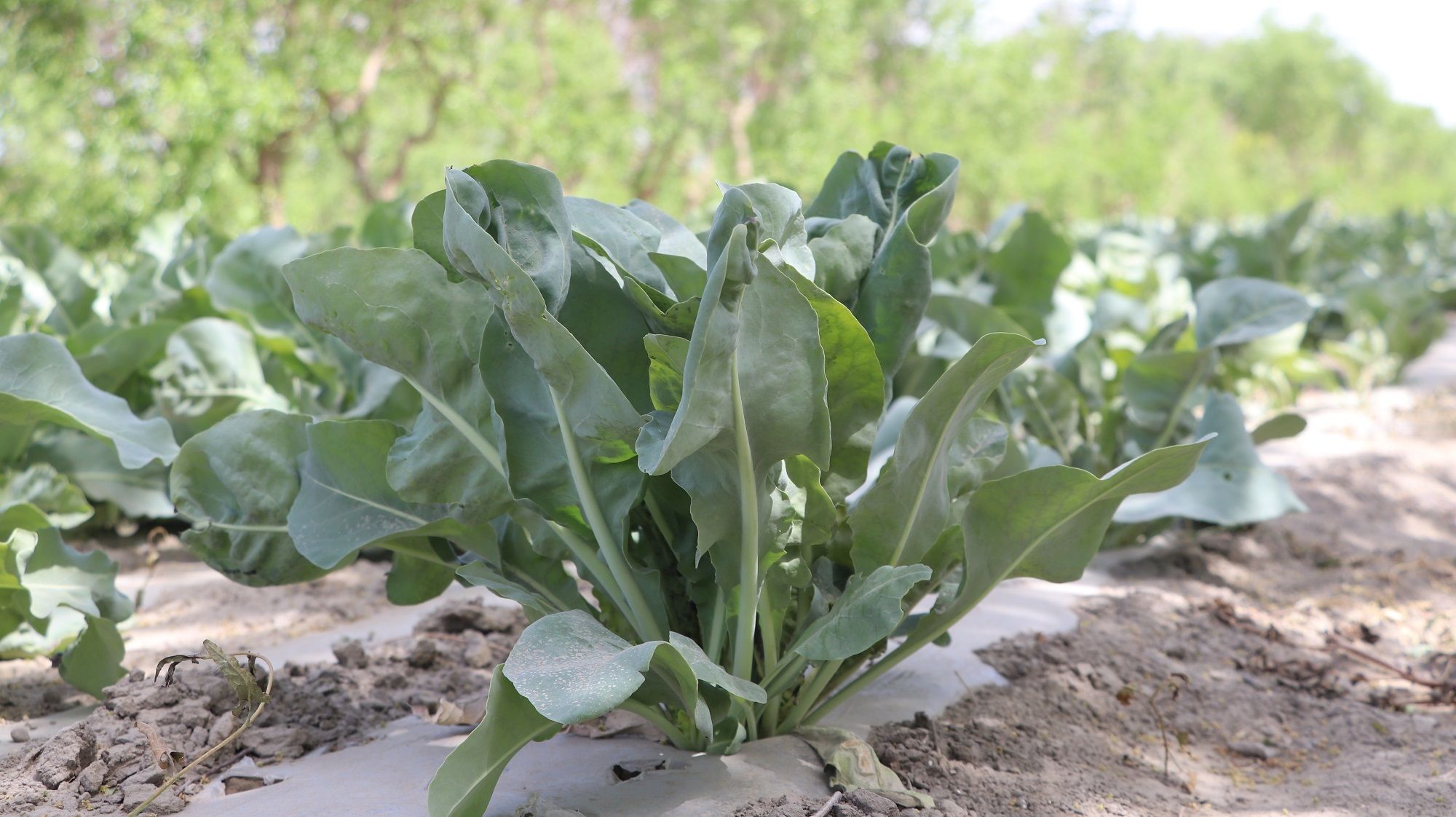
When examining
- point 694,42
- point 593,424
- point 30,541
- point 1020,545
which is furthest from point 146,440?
point 694,42

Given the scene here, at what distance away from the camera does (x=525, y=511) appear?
1580 millimetres

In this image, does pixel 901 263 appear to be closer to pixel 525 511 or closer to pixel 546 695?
pixel 525 511

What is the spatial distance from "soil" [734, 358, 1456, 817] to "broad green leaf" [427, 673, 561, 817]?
32cm

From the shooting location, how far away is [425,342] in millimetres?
1512

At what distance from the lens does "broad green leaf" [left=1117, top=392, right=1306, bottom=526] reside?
235 centimetres

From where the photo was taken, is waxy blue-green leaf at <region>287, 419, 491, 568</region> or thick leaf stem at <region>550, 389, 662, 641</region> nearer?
thick leaf stem at <region>550, 389, 662, 641</region>

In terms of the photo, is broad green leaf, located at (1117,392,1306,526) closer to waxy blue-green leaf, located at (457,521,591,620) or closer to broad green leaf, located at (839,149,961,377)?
broad green leaf, located at (839,149,961,377)

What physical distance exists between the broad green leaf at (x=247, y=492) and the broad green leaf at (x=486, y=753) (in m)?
0.62

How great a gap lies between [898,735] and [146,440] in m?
1.32

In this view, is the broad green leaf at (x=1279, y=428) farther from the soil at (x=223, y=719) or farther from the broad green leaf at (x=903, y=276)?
the soil at (x=223, y=719)

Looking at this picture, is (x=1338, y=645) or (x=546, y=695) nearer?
(x=546, y=695)

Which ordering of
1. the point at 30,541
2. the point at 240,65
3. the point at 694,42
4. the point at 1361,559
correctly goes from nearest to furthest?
the point at 30,541, the point at 1361,559, the point at 240,65, the point at 694,42

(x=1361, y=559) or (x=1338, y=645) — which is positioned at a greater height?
(x=1361, y=559)

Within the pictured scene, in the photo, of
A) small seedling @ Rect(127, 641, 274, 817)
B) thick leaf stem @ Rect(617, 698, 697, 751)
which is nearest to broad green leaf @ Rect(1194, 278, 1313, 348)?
thick leaf stem @ Rect(617, 698, 697, 751)
